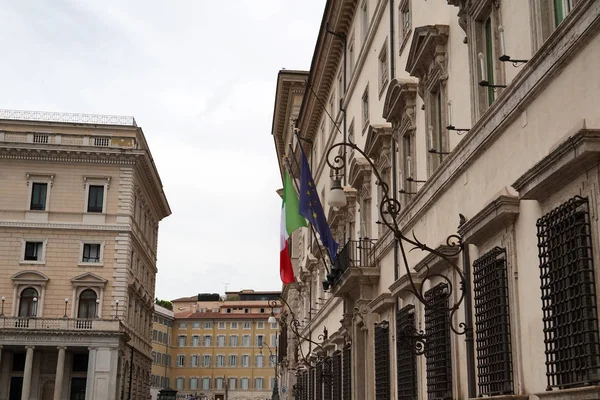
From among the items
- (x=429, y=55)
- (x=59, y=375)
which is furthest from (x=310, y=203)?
(x=59, y=375)

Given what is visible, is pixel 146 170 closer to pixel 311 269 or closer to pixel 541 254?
pixel 311 269

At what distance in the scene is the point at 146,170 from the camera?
57.6 m

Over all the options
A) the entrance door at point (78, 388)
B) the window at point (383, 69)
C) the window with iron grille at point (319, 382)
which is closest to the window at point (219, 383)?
the entrance door at point (78, 388)

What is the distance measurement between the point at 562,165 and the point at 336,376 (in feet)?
63.4

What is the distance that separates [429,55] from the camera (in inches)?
553

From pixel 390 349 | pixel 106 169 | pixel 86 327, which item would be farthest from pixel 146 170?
pixel 390 349

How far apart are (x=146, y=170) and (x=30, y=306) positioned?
38.8ft

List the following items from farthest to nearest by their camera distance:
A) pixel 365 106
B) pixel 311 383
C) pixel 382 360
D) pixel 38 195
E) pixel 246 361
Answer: pixel 246 361 → pixel 38 195 → pixel 311 383 → pixel 365 106 → pixel 382 360

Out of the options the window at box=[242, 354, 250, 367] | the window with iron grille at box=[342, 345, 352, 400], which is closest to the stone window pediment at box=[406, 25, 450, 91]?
the window with iron grille at box=[342, 345, 352, 400]

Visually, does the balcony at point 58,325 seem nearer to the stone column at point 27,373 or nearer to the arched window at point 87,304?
the arched window at point 87,304

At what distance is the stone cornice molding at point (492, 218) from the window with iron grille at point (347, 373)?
12.0m

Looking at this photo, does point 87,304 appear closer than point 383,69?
No

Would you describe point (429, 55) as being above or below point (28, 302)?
below

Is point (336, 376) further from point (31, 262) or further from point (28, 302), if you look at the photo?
point (31, 262)
